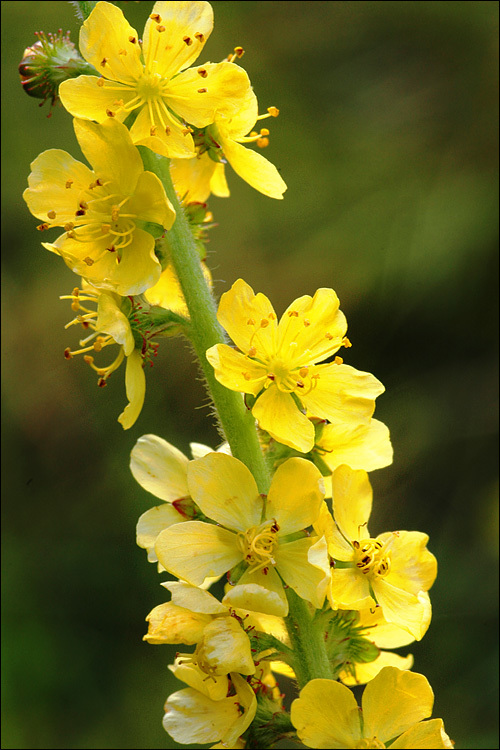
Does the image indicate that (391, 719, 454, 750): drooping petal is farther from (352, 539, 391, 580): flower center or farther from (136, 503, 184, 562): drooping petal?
(136, 503, 184, 562): drooping petal

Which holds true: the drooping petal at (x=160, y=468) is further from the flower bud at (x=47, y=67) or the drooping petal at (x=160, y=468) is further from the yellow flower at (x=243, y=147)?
the flower bud at (x=47, y=67)

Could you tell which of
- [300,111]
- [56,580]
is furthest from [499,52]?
[56,580]

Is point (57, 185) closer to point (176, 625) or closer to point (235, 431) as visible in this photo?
point (235, 431)

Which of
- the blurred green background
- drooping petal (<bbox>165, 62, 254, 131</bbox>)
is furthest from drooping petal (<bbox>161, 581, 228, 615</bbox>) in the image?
the blurred green background

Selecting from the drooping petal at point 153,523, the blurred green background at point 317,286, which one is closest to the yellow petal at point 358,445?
the drooping petal at point 153,523

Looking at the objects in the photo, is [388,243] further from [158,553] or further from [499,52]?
[158,553]

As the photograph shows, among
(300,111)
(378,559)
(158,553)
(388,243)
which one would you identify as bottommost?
(378,559)
